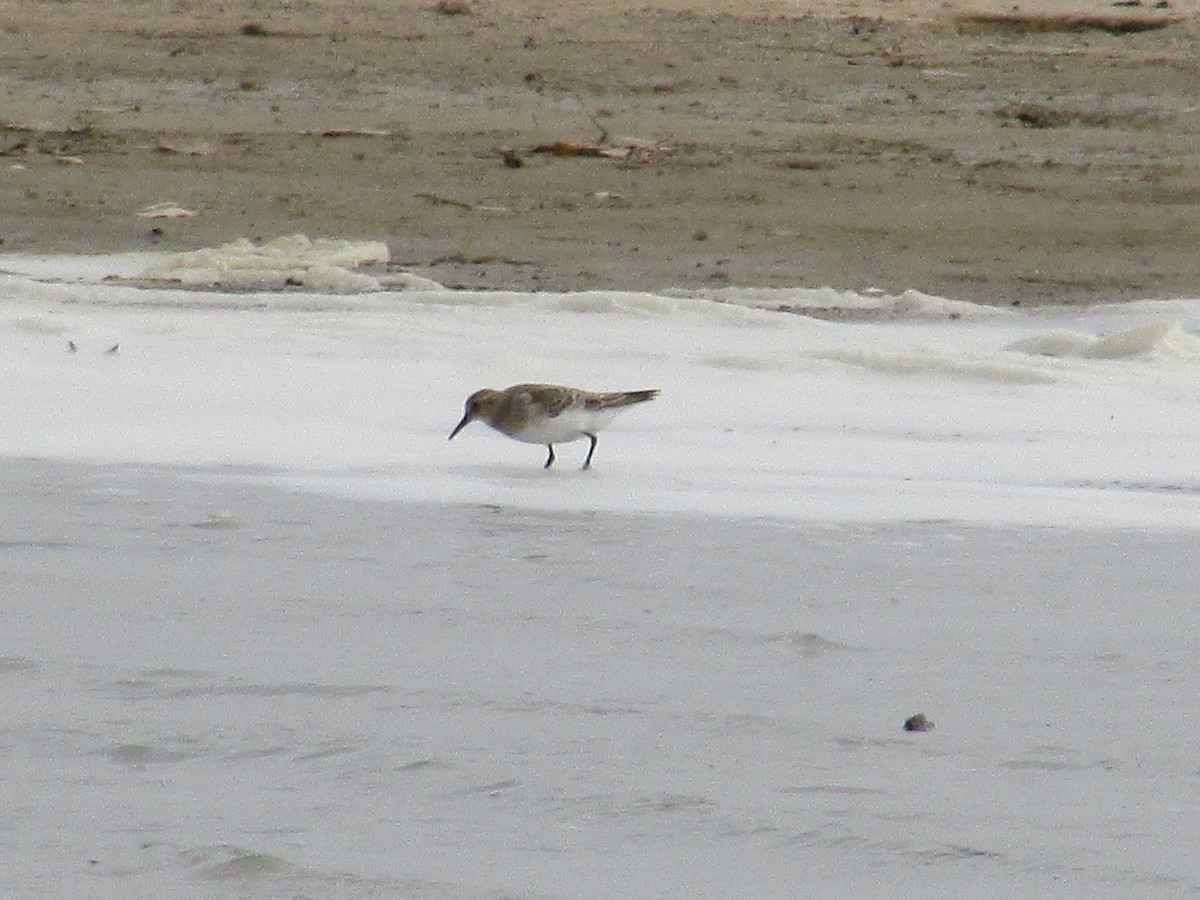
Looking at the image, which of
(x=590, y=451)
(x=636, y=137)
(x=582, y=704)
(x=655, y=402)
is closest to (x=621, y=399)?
(x=590, y=451)

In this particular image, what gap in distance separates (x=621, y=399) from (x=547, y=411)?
36 cm

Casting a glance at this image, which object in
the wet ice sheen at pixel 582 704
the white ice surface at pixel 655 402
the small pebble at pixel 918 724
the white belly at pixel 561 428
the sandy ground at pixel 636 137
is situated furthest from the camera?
the sandy ground at pixel 636 137

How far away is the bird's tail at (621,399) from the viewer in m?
7.86

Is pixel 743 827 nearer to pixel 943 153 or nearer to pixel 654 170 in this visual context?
pixel 654 170

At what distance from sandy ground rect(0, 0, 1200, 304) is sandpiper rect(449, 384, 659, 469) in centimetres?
448

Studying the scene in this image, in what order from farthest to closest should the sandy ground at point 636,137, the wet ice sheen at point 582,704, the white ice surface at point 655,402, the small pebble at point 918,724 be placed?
the sandy ground at point 636,137 < the white ice surface at point 655,402 < the small pebble at point 918,724 < the wet ice sheen at point 582,704

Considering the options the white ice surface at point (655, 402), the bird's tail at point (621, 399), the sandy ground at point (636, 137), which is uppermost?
the sandy ground at point (636, 137)

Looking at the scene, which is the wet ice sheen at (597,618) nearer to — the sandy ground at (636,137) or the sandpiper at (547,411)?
the sandpiper at (547,411)

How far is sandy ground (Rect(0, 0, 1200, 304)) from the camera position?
13.8 metres

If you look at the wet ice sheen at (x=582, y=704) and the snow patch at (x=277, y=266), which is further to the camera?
the snow patch at (x=277, y=266)

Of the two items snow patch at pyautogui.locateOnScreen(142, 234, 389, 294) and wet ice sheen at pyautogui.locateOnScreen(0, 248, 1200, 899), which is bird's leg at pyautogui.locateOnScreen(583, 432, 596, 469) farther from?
snow patch at pyautogui.locateOnScreen(142, 234, 389, 294)

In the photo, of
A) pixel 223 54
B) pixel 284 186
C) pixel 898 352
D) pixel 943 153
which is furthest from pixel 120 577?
pixel 223 54

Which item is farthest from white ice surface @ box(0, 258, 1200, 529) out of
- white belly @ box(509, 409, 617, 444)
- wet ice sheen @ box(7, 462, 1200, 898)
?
wet ice sheen @ box(7, 462, 1200, 898)

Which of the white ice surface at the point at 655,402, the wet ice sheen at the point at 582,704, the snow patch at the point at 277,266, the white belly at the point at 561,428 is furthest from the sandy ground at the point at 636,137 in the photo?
the wet ice sheen at the point at 582,704
